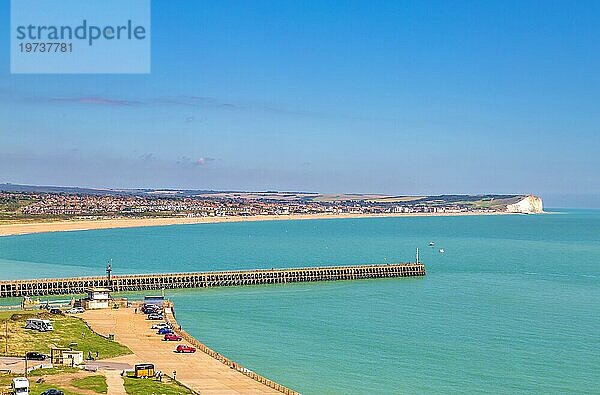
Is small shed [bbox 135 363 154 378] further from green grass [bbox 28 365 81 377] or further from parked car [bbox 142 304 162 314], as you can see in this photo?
parked car [bbox 142 304 162 314]

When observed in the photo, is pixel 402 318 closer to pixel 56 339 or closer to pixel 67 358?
pixel 56 339

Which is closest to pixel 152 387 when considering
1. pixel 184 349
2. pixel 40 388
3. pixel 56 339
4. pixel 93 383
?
pixel 93 383

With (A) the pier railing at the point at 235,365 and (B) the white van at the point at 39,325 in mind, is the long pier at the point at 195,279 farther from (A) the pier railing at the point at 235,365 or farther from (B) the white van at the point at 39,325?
(B) the white van at the point at 39,325

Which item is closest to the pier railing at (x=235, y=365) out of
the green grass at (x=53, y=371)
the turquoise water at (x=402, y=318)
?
the turquoise water at (x=402, y=318)

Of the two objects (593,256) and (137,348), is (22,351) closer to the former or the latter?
(137,348)

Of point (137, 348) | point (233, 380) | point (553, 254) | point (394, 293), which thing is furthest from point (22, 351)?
point (553, 254)

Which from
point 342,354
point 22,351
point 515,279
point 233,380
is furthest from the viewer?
point 515,279

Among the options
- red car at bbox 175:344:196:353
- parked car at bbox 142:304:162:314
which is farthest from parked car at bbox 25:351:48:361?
parked car at bbox 142:304:162:314
